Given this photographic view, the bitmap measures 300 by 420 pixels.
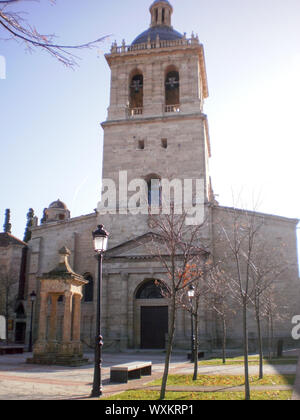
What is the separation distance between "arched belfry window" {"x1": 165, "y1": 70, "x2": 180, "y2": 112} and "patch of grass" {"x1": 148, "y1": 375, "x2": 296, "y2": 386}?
77.9ft

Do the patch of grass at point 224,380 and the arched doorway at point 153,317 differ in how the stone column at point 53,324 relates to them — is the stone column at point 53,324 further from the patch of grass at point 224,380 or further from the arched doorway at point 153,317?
the arched doorway at point 153,317

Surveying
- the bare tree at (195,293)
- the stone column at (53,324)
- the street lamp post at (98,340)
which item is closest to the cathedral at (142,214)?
the bare tree at (195,293)

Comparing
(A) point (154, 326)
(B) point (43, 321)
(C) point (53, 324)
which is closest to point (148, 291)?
(A) point (154, 326)

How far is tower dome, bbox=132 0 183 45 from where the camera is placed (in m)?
36.3

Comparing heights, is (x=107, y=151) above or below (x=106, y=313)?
above

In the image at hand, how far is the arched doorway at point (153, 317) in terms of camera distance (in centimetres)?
2845

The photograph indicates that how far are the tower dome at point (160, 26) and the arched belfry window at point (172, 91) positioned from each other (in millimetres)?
3146

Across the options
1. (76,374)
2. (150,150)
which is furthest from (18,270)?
(76,374)

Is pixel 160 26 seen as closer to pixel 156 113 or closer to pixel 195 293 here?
pixel 156 113

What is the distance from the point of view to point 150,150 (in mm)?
32781

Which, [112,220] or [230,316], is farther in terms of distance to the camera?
[112,220]
